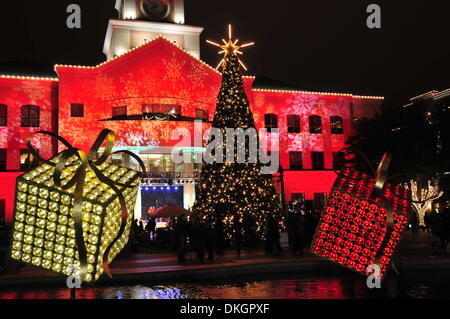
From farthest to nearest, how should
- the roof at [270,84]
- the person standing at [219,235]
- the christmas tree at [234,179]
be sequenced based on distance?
the roof at [270,84] < the christmas tree at [234,179] < the person standing at [219,235]

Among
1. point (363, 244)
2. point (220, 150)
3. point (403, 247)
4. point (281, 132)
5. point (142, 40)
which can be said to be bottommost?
point (403, 247)

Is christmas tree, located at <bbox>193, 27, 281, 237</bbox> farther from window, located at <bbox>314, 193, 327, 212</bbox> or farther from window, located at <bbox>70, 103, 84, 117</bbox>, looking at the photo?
window, located at <bbox>314, 193, 327, 212</bbox>

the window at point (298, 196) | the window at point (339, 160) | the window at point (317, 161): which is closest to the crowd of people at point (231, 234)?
the window at point (339, 160)

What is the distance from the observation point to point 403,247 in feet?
61.5

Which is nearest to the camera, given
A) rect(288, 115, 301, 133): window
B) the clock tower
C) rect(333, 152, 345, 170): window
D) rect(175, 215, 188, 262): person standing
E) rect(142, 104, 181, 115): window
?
rect(333, 152, 345, 170): window

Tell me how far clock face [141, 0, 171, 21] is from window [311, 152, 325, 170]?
57.1ft

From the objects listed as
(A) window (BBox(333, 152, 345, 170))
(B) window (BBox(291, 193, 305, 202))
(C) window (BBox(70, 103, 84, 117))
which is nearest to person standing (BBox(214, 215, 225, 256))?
(A) window (BBox(333, 152, 345, 170))

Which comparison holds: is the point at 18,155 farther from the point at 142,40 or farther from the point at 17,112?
the point at 142,40

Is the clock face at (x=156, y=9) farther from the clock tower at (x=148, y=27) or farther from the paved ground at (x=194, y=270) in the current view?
the paved ground at (x=194, y=270)

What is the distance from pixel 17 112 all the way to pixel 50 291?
27554 millimetres

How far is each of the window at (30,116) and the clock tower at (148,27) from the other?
26.0 ft

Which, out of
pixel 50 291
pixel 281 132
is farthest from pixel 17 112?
pixel 50 291

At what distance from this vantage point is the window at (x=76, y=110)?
35312 mm

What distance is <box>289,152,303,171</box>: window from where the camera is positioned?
42062mm
